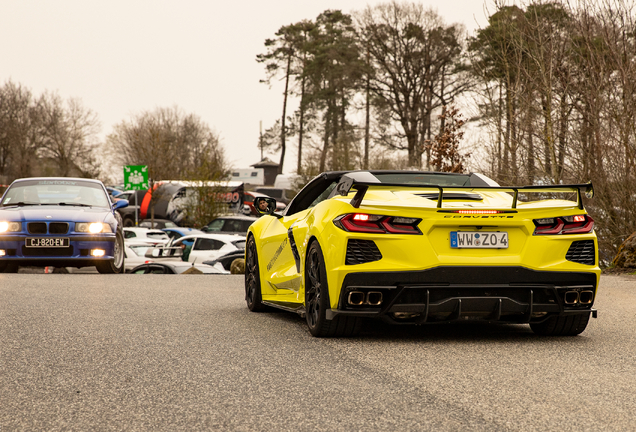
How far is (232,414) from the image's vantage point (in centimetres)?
382

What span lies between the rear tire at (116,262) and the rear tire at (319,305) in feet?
28.2

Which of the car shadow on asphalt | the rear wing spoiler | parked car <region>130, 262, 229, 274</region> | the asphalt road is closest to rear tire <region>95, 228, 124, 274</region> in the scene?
parked car <region>130, 262, 229, 274</region>

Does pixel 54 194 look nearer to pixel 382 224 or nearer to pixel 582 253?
pixel 382 224

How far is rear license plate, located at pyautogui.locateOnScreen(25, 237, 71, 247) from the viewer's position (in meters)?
13.5

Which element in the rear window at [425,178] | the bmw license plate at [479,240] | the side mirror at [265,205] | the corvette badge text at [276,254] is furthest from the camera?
the side mirror at [265,205]

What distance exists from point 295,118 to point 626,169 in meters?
52.1

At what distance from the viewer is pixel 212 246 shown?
926 inches

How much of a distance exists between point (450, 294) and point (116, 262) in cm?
1003

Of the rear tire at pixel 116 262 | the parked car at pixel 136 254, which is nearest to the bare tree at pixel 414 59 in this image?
the parked car at pixel 136 254

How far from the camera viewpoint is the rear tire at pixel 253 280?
325 inches

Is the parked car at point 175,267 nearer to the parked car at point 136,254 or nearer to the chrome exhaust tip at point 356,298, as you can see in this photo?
the parked car at point 136,254

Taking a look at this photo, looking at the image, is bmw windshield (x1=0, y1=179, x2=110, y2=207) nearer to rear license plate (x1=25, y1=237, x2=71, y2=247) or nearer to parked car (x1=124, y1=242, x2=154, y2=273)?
rear license plate (x1=25, y1=237, x2=71, y2=247)

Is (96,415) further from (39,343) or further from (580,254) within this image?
(580,254)

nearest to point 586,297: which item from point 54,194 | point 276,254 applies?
point 276,254
